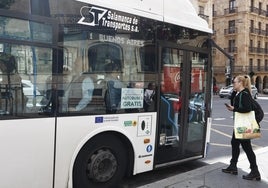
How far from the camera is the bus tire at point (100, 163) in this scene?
4.36m

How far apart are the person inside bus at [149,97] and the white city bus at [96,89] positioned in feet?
0.05

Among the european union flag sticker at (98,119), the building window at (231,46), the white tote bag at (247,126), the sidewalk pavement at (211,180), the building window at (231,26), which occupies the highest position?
the building window at (231,26)

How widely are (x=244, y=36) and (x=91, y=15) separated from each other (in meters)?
55.0

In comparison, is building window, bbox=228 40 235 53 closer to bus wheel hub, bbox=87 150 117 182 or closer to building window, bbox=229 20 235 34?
building window, bbox=229 20 235 34

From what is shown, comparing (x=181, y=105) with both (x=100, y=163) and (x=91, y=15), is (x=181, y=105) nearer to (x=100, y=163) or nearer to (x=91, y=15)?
(x=100, y=163)

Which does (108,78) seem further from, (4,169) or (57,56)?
(4,169)

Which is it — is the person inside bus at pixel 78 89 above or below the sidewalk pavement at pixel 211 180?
above

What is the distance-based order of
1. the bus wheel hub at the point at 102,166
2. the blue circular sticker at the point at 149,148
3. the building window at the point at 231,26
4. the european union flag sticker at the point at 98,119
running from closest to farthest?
the european union flag sticker at the point at 98,119, the bus wheel hub at the point at 102,166, the blue circular sticker at the point at 149,148, the building window at the point at 231,26

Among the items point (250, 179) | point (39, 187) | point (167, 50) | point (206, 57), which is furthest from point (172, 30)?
point (39, 187)

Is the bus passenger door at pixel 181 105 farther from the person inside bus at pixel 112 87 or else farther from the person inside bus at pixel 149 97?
the person inside bus at pixel 112 87

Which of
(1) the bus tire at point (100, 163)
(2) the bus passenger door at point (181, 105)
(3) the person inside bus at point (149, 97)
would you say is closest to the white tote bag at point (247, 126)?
(2) the bus passenger door at point (181, 105)

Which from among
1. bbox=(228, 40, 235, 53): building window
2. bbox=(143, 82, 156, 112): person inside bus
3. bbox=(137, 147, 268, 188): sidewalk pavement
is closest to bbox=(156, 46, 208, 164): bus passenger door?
bbox=(143, 82, 156, 112): person inside bus

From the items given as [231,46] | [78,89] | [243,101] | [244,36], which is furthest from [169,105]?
[231,46]

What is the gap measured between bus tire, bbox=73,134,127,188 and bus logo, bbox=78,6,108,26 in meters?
1.47
